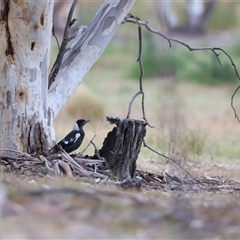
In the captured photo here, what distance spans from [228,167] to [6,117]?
358 cm

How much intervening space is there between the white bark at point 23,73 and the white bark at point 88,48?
0.48 meters

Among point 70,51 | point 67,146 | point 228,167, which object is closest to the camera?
point 67,146

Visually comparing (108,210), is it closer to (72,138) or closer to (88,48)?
(72,138)

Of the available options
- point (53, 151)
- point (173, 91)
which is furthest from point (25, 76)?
point (173, 91)

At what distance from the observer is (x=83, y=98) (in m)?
14.9

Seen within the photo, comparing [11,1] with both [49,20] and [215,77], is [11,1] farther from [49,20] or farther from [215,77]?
[215,77]

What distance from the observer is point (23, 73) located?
6.14 m

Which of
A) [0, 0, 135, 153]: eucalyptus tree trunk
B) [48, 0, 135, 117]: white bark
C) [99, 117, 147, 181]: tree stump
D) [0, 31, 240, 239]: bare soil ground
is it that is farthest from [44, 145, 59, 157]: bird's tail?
[48, 0, 135, 117]: white bark

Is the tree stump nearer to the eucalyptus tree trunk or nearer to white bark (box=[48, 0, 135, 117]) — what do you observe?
the eucalyptus tree trunk

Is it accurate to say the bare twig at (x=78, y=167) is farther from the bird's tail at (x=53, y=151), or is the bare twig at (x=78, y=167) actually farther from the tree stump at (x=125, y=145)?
the tree stump at (x=125, y=145)

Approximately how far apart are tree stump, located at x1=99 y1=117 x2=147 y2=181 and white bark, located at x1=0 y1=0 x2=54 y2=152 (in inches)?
25.4

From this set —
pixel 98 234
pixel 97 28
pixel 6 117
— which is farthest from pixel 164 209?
pixel 97 28

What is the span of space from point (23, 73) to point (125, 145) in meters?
1.08

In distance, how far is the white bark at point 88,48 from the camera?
6715 millimetres
